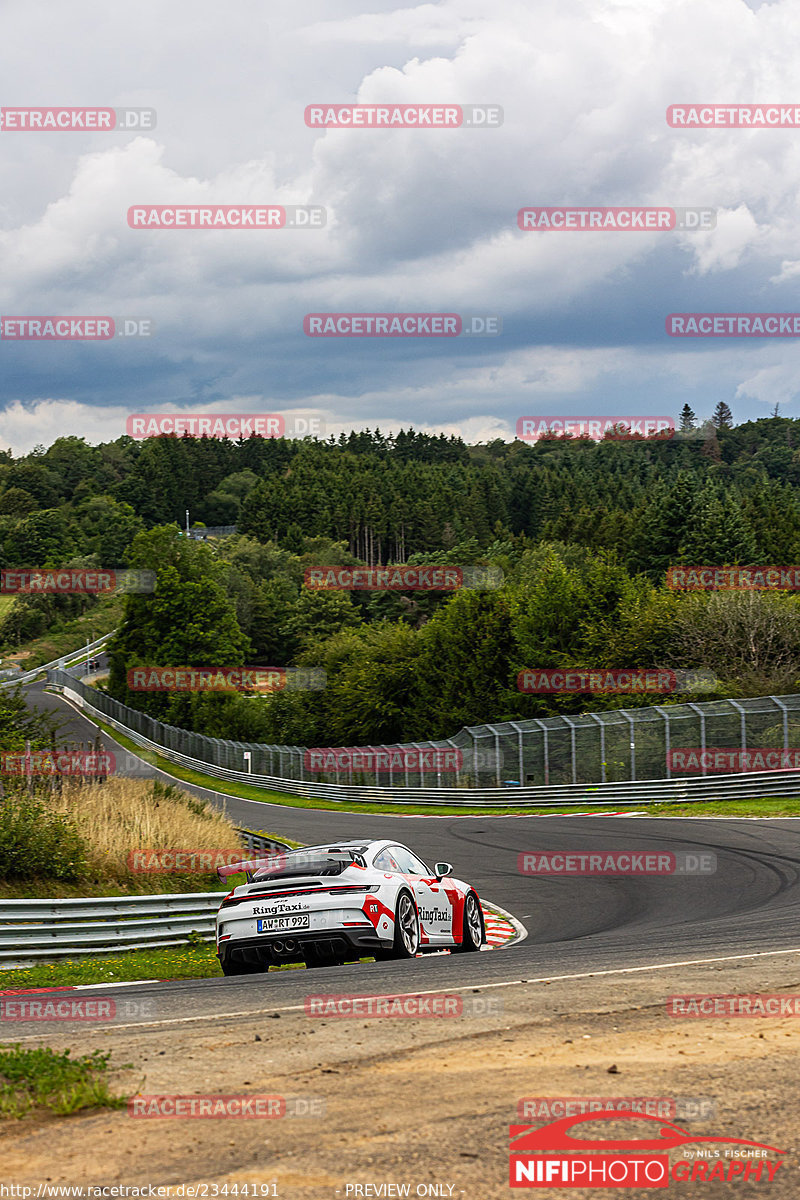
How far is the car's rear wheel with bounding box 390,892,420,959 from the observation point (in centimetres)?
1110

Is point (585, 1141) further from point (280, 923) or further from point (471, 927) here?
point (471, 927)

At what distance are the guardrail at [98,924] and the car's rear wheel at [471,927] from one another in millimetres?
3695

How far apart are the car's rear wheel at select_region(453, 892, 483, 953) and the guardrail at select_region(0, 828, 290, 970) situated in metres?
3.69

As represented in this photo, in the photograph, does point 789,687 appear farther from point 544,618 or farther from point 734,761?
point 544,618

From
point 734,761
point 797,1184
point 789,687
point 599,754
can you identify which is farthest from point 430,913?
point 789,687

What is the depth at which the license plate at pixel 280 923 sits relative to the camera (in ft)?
35.5

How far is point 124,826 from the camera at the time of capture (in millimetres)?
17000

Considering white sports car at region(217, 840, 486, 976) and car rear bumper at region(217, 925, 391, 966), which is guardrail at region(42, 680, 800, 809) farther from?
car rear bumper at region(217, 925, 391, 966)

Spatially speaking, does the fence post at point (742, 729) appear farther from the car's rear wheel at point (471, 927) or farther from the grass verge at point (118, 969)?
the grass verge at point (118, 969)

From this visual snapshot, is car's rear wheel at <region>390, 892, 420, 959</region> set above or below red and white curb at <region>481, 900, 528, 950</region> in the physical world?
above

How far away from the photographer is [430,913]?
12.1 metres

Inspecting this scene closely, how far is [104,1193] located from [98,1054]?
200 cm

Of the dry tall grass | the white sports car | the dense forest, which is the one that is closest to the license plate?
the white sports car

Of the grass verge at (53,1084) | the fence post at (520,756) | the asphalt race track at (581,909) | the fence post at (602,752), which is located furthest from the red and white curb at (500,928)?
the fence post at (520,756)
